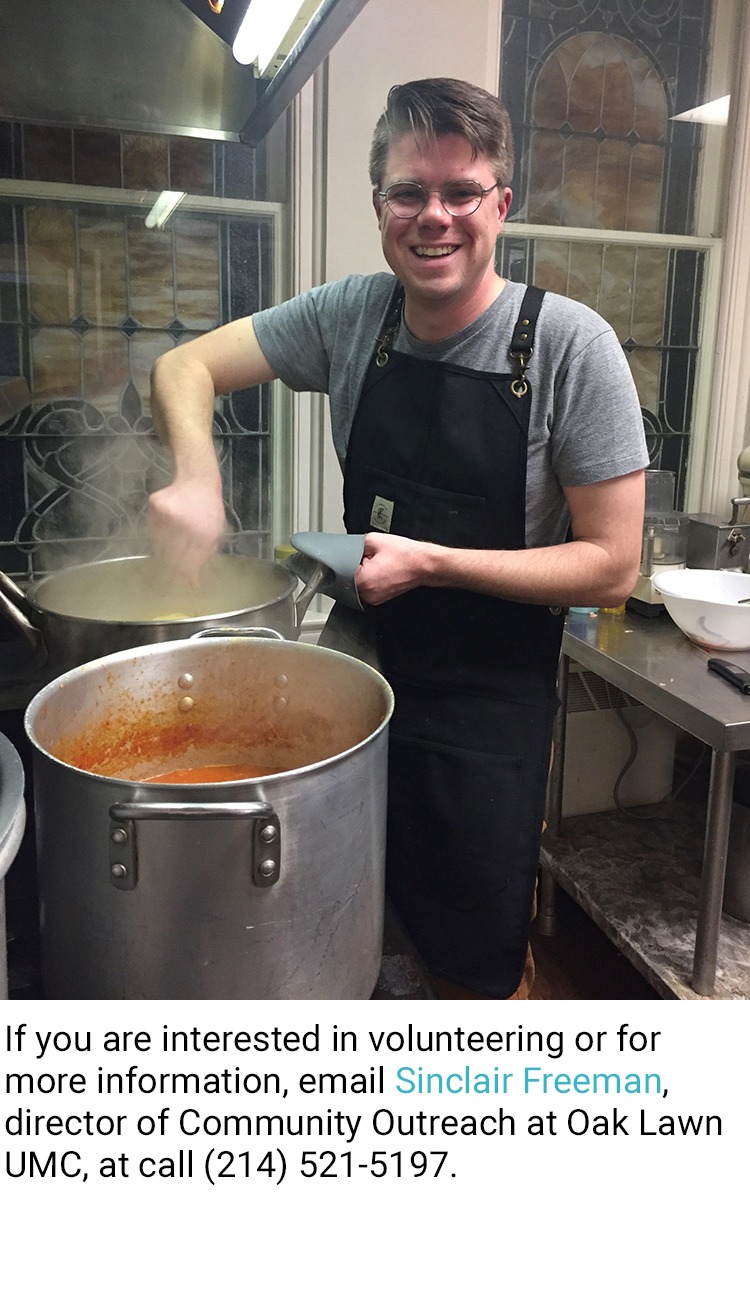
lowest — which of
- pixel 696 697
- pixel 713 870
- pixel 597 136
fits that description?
pixel 713 870

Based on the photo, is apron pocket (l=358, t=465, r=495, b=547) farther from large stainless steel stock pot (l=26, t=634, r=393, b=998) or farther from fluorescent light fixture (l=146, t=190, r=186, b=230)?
fluorescent light fixture (l=146, t=190, r=186, b=230)

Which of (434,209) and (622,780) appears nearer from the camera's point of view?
(434,209)

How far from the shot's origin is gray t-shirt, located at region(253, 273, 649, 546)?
1.09 metres

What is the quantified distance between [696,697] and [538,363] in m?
0.66

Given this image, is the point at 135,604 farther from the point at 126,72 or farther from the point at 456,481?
the point at 126,72

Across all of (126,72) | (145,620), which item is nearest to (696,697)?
(145,620)

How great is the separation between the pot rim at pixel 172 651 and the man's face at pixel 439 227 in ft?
1.75

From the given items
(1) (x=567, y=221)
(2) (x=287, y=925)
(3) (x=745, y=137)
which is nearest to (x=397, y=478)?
(2) (x=287, y=925)

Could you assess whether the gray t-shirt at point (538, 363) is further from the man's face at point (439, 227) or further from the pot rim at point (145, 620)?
the pot rim at point (145, 620)

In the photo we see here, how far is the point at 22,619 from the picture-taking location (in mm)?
897

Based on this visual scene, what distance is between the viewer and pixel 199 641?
2.64 ft

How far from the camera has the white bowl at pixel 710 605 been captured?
1.67m
